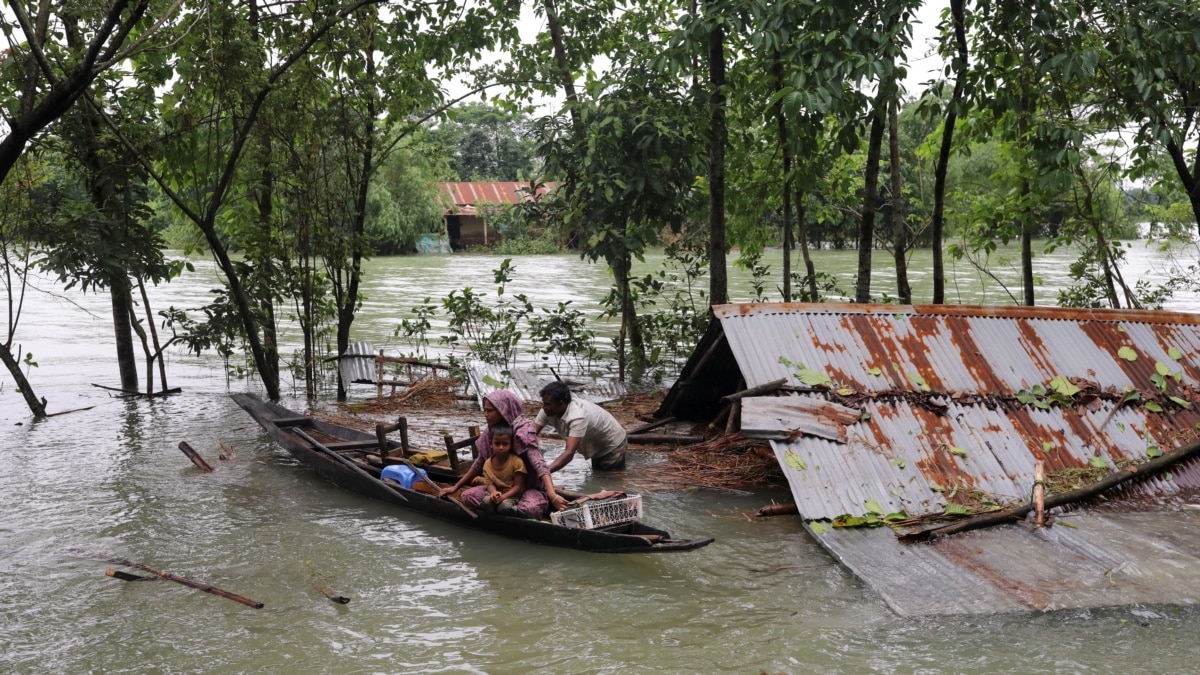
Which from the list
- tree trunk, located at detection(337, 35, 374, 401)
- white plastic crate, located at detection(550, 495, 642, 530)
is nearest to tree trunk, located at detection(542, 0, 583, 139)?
tree trunk, located at detection(337, 35, 374, 401)

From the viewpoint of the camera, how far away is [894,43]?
8742mm

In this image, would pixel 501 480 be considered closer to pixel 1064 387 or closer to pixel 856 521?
pixel 856 521

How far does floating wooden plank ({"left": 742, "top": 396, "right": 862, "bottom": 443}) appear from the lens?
7105mm

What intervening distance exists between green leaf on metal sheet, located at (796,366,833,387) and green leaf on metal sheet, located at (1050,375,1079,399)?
5.92ft

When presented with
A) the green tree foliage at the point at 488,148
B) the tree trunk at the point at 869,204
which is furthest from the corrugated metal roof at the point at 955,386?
the green tree foliage at the point at 488,148

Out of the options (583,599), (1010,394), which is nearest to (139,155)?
(583,599)

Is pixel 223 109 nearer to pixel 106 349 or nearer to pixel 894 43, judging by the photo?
pixel 894 43

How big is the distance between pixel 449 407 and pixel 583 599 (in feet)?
22.6

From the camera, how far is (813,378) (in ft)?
24.7

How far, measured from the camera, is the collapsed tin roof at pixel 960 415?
19.8 feet

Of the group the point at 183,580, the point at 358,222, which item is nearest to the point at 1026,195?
the point at 358,222

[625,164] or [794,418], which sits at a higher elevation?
[625,164]

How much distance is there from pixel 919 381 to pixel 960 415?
0.40 m

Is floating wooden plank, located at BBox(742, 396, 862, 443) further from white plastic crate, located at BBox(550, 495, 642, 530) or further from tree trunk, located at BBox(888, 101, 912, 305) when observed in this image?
tree trunk, located at BBox(888, 101, 912, 305)
